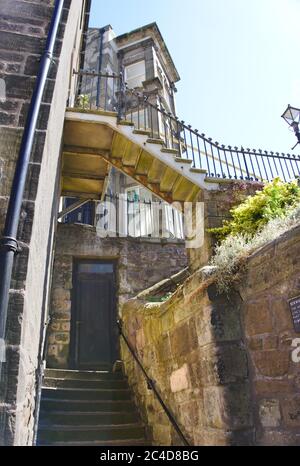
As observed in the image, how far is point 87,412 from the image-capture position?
4449 mm

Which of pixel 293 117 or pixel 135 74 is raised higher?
pixel 135 74

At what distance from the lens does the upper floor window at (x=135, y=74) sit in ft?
51.8

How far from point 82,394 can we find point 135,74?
14.9 m

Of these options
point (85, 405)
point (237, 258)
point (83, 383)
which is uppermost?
point (237, 258)

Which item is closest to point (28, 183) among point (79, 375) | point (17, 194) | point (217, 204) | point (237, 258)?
point (17, 194)

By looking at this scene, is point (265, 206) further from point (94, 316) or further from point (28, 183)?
point (94, 316)

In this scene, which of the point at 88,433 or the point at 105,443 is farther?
the point at 88,433

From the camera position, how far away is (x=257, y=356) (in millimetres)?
2533

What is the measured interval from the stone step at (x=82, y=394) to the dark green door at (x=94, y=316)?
7.96 ft

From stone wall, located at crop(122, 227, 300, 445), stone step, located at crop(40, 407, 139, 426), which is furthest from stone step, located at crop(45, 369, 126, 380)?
stone wall, located at crop(122, 227, 300, 445)

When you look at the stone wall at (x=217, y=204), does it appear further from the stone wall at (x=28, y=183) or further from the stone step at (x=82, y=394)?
the stone wall at (x=28, y=183)

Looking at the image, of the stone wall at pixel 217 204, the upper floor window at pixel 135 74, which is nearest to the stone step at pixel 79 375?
the stone wall at pixel 217 204

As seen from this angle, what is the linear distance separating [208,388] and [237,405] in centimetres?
32

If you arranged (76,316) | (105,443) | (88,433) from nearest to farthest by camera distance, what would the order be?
1. (105,443)
2. (88,433)
3. (76,316)
